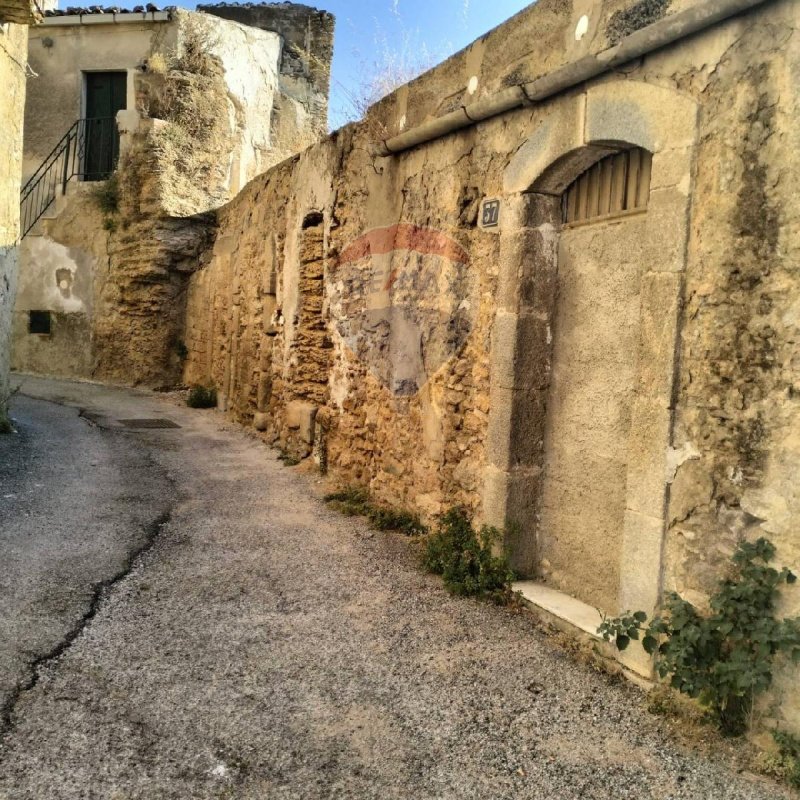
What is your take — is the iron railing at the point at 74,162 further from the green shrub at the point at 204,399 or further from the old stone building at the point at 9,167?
the old stone building at the point at 9,167

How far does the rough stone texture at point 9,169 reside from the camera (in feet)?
22.3

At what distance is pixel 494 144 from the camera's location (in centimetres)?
402

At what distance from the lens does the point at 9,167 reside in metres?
7.01

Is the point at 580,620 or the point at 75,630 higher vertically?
the point at 580,620

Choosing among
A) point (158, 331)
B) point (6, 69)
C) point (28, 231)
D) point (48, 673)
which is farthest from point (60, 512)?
point (28, 231)

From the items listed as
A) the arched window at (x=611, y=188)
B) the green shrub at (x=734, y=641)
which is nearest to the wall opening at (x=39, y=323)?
the arched window at (x=611, y=188)

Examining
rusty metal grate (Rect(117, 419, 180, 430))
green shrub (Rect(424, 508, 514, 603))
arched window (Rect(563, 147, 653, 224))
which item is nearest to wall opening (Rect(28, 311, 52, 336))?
rusty metal grate (Rect(117, 419, 180, 430))

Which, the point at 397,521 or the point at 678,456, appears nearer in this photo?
the point at 678,456

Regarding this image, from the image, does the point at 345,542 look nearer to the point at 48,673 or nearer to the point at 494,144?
the point at 48,673

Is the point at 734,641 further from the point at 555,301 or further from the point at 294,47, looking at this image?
the point at 294,47

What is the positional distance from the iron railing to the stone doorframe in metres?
12.0

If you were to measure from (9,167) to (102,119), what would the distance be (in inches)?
313

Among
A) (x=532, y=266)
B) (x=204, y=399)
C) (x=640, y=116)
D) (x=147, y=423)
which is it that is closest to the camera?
(x=640, y=116)

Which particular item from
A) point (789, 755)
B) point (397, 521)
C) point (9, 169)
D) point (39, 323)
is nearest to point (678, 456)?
point (789, 755)
